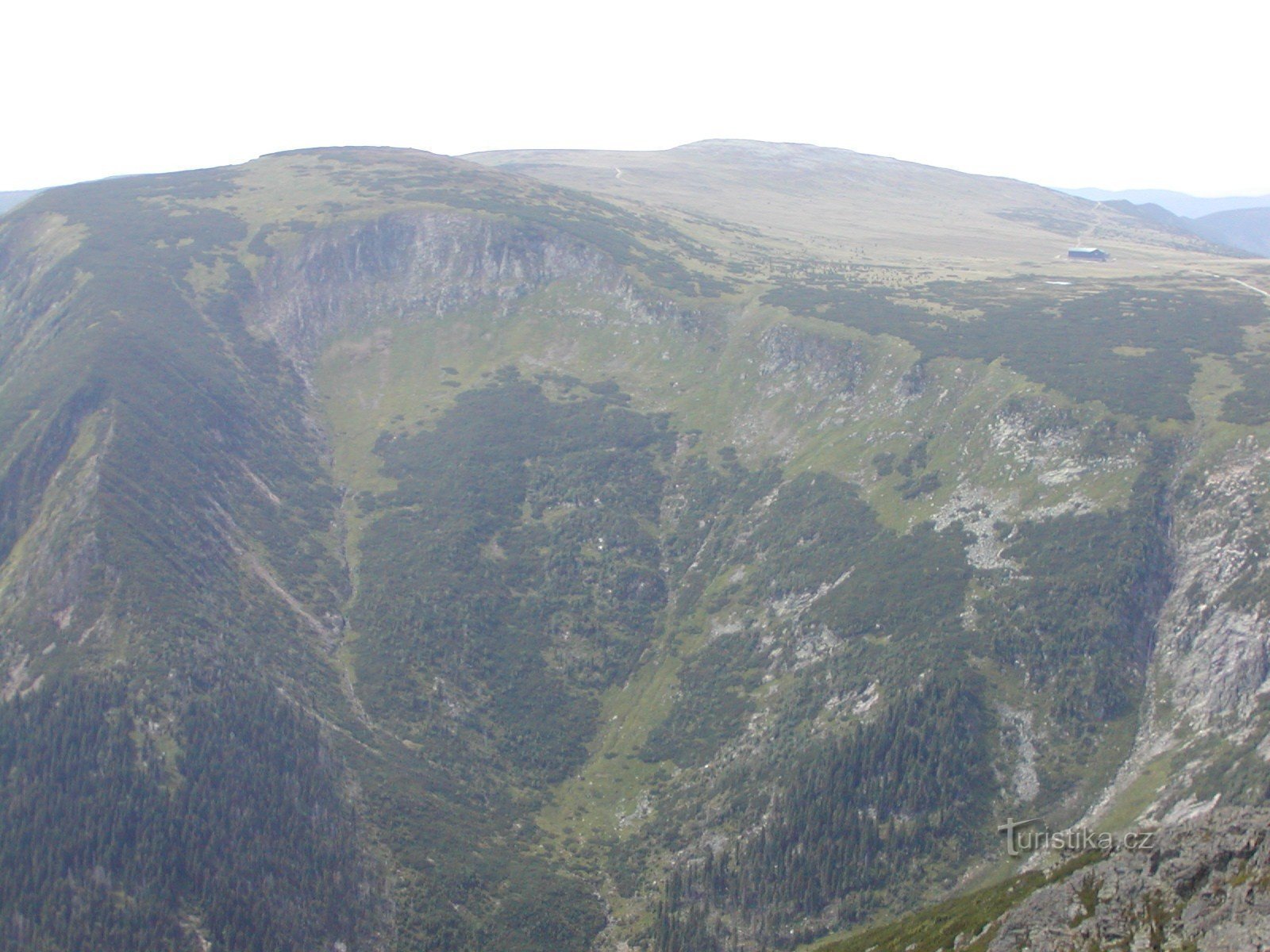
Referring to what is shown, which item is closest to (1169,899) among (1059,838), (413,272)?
(1059,838)

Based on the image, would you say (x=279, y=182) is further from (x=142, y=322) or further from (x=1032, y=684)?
(x=1032, y=684)

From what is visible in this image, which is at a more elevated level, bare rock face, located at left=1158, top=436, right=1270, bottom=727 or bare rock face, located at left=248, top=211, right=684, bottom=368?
bare rock face, located at left=248, top=211, right=684, bottom=368

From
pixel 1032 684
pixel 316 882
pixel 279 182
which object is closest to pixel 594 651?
pixel 316 882

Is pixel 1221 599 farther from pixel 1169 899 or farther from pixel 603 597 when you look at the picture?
pixel 603 597

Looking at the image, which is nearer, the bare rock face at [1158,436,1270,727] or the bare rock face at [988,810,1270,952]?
the bare rock face at [988,810,1270,952]

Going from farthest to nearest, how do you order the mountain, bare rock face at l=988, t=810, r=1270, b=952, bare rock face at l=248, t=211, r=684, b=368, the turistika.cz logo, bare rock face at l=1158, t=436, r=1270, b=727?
bare rock face at l=248, t=211, r=684, b=368, the mountain, bare rock face at l=1158, t=436, r=1270, b=727, the turistika.cz logo, bare rock face at l=988, t=810, r=1270, b=952

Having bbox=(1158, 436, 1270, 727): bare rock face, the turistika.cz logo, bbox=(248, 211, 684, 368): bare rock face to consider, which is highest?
bbox=(248, 211, 684, 368): bare rock face

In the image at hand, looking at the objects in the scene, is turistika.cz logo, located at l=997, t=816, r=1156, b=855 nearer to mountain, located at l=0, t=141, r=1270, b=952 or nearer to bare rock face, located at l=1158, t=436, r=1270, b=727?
mountain, located at l=0, t=141, r=1270, b=952

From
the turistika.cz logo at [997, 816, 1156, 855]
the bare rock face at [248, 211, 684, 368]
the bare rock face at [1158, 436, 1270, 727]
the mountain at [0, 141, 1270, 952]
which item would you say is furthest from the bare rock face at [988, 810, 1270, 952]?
the bare rock face at [248, 211, 684, 368]

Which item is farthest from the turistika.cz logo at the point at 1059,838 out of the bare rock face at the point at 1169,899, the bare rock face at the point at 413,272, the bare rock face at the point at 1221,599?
the bare rock face at the point at 413,272
